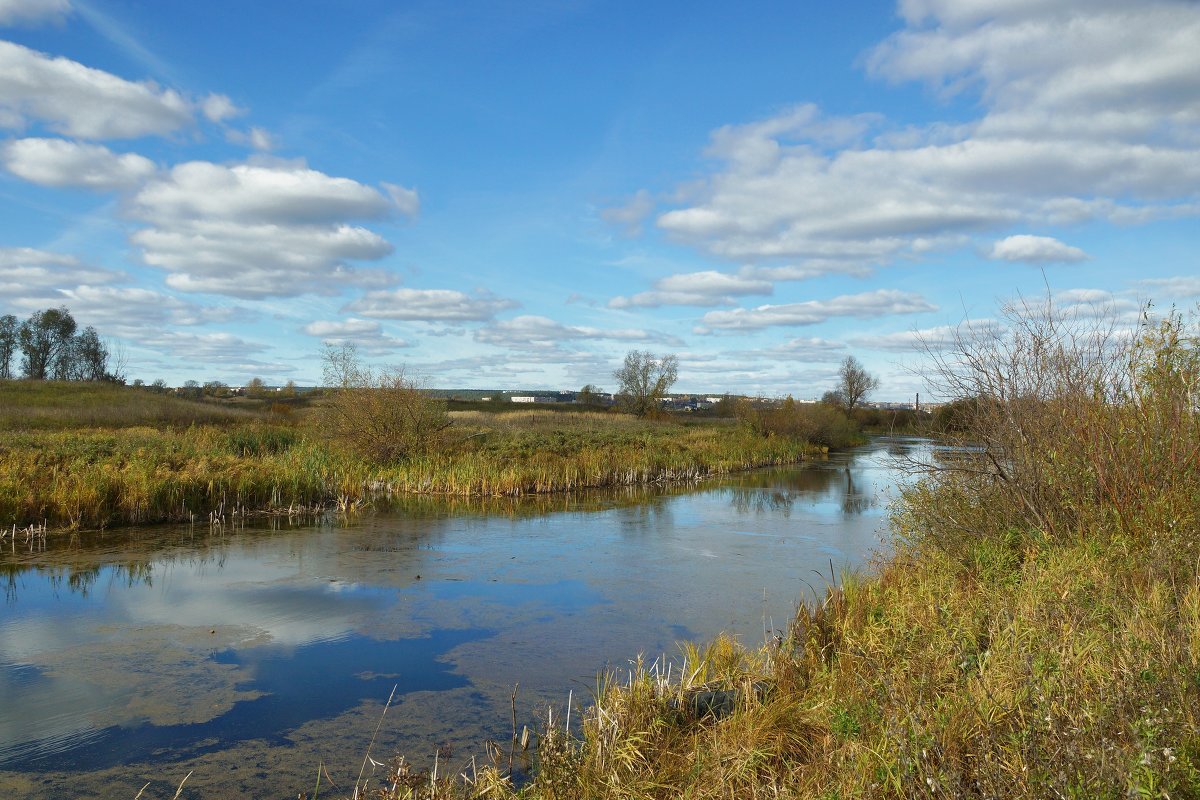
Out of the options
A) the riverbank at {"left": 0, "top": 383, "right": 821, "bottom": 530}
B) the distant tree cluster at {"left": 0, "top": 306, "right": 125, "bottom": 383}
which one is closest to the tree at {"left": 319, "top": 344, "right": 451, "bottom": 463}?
the riverbank at {"left": 0, "top": 383, "right": 821, "bottom": 530}

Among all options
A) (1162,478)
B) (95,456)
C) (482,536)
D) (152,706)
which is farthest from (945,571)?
(95,456)

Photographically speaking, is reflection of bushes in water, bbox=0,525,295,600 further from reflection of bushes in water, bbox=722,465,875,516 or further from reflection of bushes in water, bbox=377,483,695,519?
reflection of bushes in water, bbox=722,465,875,516

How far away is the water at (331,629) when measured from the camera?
4.64 metres

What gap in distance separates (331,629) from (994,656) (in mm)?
5460

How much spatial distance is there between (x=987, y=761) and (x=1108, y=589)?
2970 millimetres

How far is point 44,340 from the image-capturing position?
46.5 metres

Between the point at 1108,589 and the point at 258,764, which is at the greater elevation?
the point at 1108,589

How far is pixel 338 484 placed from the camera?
15320 mm

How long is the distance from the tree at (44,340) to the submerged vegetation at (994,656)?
51817 mm

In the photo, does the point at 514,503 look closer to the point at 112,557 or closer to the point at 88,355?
the point at 112,557

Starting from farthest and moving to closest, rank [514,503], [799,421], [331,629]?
[799,421] → [514,503] → [331,629]

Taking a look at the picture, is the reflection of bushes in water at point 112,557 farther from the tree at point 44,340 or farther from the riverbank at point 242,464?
the tree at point 44,340

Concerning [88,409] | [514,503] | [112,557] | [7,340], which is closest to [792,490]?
[514,503]

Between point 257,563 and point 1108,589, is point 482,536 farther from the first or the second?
point 1108,589
